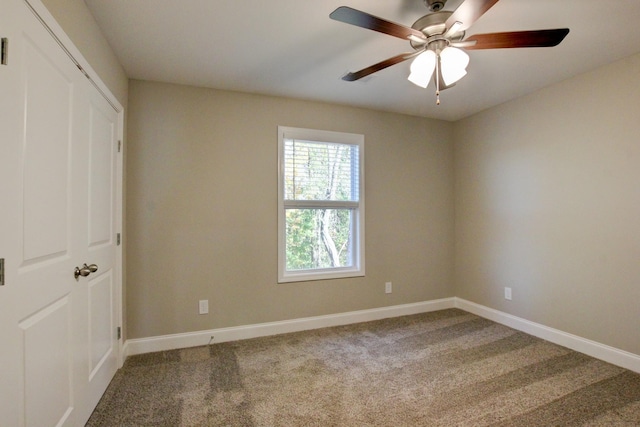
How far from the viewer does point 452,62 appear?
170 cm

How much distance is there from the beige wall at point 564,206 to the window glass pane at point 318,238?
161 cm

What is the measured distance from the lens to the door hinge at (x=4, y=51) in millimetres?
1045

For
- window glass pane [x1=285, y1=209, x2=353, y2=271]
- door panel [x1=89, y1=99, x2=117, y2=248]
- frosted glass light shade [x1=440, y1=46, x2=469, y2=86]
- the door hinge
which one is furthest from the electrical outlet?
frosted glass light shade [x1=440, y1=46, x2=469, y2=86]

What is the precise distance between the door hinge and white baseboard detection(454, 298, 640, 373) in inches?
160

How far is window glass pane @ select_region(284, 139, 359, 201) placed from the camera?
10.6 ft

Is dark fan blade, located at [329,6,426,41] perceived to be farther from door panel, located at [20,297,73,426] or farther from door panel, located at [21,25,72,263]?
door panel, located at [20,297,73,426]

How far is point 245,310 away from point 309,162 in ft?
5.46

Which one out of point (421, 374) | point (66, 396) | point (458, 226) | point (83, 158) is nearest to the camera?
point (66, 396)

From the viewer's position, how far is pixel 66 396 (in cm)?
152

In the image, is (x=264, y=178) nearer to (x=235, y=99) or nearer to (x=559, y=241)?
(x=235, y=99)

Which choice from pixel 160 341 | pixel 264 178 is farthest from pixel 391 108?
pixel 160 341

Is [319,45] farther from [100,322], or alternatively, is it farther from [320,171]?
[100,322]

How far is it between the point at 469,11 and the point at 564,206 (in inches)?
90.1

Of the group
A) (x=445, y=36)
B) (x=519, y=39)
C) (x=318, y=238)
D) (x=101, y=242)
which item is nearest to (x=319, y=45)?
(x=445, y=36)
